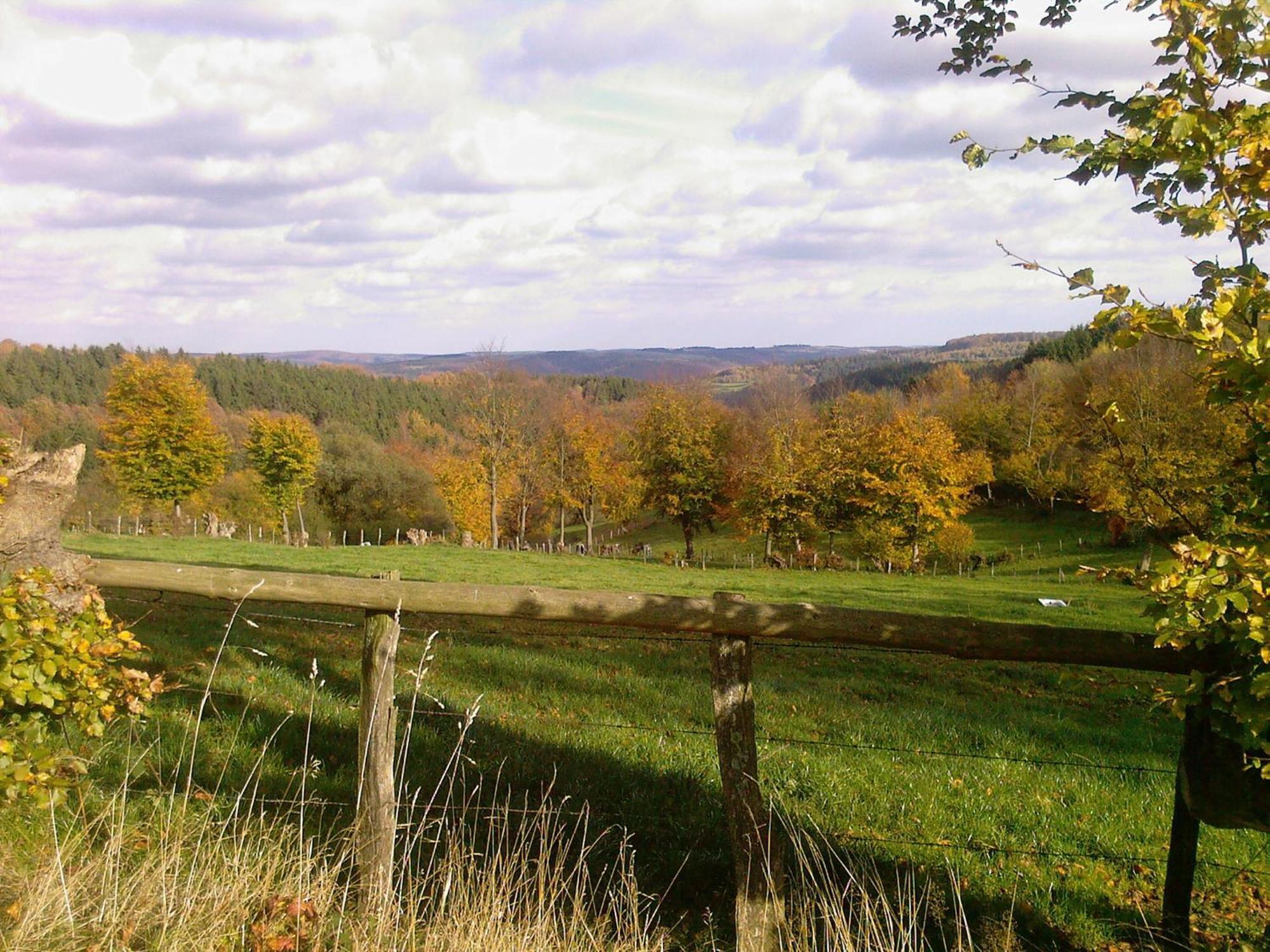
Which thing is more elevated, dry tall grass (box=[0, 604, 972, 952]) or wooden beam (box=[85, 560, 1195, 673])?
wooden beam (box=[85, 560, 1195, 673])

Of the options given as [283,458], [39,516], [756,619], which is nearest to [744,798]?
[756,619]

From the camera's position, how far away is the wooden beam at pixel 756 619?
12.7 feet

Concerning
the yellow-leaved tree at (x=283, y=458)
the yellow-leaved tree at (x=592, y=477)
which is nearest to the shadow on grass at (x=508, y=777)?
the yellow-leaved tree at (x=283, y=458)

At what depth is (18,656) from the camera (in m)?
3.80

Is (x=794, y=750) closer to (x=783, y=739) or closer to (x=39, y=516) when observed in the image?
(x=783, y=739)

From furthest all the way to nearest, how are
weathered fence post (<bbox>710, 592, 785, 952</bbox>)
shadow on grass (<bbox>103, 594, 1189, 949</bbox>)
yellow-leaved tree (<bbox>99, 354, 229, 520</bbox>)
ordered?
yellow-leaved tree (<bbox>99, 354, 229, 520</bbox>) → shadow on grass (<bbox>103, 594, 1189, 949</bbox>) → weathered fence post (<bbox>710, 592, 785, 952</bbox>)

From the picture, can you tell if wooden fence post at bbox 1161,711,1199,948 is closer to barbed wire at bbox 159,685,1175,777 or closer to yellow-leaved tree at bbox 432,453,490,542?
barbed wire at bbox 159,685,1175,777

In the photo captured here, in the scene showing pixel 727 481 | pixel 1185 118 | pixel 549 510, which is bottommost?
pixel 549 510

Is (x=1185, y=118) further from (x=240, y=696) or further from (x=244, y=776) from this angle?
(x=240, y=696)

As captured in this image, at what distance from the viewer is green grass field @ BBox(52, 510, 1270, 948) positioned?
16.0 ft

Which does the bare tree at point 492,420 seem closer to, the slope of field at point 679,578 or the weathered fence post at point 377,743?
the slope of field at point 679,578

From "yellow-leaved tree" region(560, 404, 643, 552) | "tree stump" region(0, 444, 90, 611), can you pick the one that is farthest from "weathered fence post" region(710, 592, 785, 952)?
"yellow-leaved tree" region(560, 404, 643, 552)

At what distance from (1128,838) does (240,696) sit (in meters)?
6.60

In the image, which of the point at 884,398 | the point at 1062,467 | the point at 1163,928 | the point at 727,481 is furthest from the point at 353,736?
the point at 884,398
